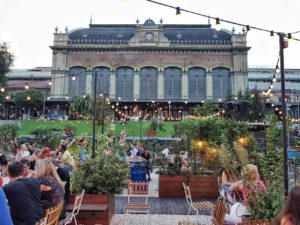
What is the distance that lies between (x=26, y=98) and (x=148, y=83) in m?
19.1

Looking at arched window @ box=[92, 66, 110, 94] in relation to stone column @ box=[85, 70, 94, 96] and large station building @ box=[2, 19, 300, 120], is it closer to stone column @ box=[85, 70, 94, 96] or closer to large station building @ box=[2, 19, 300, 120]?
large station building @ box=[2, 19, 300, 120]

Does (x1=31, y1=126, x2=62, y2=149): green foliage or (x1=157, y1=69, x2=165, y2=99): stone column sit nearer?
(x1=31, y1=126, x2=62, y2=149): green foliage

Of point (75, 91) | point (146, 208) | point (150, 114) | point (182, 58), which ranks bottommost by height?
point (146, 208)

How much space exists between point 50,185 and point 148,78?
48539mm

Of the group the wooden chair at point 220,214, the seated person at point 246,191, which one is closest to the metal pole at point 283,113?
the seated person at point 246,191

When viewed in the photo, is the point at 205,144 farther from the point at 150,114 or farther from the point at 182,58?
the point at 182,58

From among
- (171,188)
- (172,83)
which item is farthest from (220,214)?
Result: (172,83)

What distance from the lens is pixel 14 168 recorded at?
4035 millimetres

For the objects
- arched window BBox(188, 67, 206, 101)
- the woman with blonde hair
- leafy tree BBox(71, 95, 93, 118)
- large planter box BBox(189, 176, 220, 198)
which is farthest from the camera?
arched window BBox(188, 67, 206, 101)

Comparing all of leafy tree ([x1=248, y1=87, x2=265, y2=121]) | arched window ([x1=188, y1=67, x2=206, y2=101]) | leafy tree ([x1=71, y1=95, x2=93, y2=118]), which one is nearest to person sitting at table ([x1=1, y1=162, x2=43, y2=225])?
leafy tree ([x1=71, y1=95, x2=93, y2=118])

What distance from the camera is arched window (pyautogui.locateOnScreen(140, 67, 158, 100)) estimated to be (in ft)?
169

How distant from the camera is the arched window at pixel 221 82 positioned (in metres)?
51.3

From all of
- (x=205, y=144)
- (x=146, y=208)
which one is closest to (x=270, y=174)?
(x=146, y=208)

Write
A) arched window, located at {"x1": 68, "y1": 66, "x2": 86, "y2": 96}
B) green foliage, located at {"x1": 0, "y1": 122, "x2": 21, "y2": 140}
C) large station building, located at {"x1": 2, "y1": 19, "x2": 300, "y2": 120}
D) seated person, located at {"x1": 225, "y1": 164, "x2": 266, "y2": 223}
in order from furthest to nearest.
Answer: arched window, located at {"x1": 68, "y1": 66, "x2": 86, "y2": 96}, large station building, located at {"x1": 2, "y1": 19, "x2": 300, "y2": 120}, green foliage, located at {"x1": 0, "y1": 122, "x2": 21, "y2": 140}, seated person, located at {"x1": 225, "y1": 164, "x2": 266, "y2": 223}
